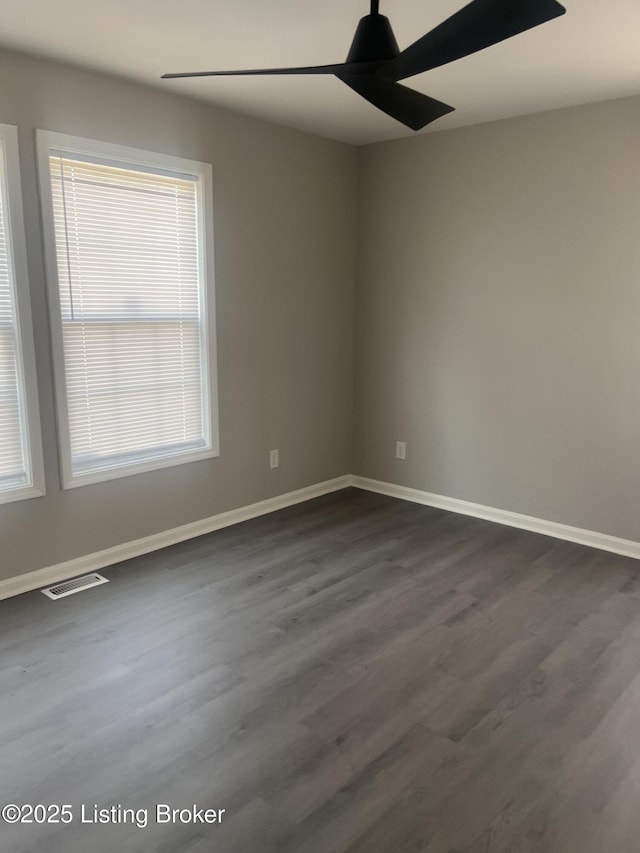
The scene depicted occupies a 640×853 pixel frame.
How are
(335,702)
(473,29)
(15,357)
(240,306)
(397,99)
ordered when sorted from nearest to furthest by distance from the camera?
1. (473,29)
2. (397,99)
3. (335,702)
4. (15,357)
5. (240,306)

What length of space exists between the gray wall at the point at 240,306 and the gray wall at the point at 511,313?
0.32 metres

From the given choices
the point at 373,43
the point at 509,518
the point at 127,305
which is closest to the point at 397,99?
the point at 373,43

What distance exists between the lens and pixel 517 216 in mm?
3725

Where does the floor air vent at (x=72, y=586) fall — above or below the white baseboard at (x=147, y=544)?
below

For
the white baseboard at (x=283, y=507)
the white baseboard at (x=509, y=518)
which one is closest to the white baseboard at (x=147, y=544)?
the white baseboard at (x=283, y=507)

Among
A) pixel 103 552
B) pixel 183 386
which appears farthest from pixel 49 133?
pixel 103 552

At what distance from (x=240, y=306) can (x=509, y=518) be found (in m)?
2.16

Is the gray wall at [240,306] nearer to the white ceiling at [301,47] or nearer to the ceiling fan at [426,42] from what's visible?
the white ceiling at [301,47]

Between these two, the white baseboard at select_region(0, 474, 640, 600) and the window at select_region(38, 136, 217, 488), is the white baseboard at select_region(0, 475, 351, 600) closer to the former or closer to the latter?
the white baseboard at select_region(0, 474, 640, 600)

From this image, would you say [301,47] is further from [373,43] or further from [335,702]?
[335,702]

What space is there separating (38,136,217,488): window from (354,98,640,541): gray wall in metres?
1.41

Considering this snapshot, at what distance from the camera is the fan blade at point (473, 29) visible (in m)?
1.55

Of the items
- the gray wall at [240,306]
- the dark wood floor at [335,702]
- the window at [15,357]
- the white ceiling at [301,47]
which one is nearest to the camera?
the dark wood floor at [335,702]

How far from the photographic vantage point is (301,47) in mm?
2652
